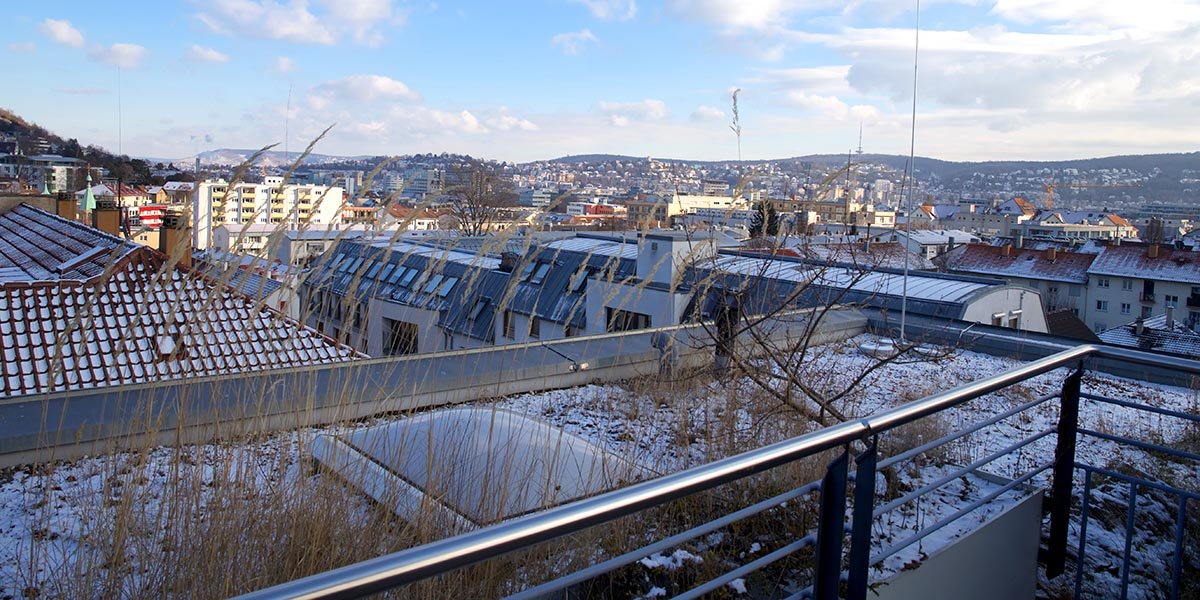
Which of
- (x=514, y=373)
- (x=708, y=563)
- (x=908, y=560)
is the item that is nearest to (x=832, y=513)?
(x=708, y=563)

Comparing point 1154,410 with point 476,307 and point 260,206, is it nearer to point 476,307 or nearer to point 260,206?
point 476,307

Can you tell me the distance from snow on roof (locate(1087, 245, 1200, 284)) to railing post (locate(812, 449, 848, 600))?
43.7m

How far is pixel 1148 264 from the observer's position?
38.8 meters

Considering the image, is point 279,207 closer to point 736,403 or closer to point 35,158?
point 736,403

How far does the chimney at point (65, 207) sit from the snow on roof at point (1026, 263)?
3590 cm

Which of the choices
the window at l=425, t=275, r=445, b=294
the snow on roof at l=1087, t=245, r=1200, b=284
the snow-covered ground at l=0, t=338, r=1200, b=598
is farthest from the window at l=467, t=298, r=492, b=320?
the snow on roof at l=1087, t=245, r=1200, b=284

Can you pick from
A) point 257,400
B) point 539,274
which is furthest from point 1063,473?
point 539,274

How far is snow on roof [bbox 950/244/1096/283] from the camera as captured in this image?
132 feet

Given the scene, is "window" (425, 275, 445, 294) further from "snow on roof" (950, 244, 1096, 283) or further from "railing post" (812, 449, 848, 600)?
"snow on roof" (950, 244, 1096, 283)

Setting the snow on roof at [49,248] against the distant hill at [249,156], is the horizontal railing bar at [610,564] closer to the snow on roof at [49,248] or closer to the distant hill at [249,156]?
the distant hill at [249,156]

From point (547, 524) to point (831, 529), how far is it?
809 mm

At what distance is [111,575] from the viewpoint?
1874 millimetres

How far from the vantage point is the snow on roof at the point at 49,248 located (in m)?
7.17

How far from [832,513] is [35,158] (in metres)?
53.9
